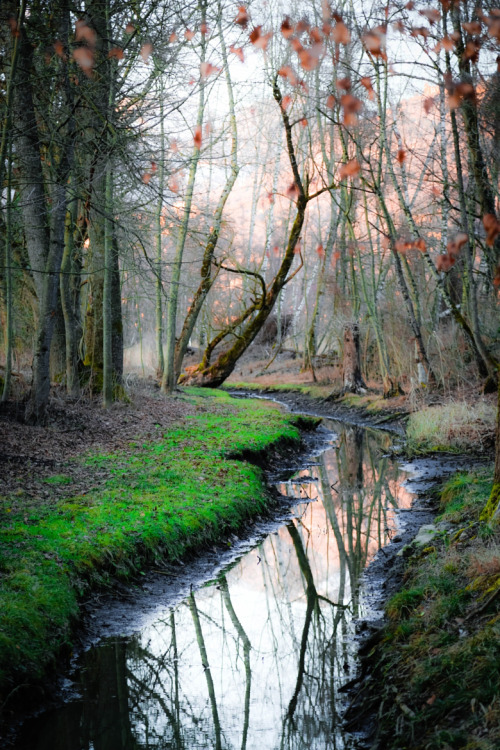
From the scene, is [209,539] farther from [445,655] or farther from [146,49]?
[146,49]

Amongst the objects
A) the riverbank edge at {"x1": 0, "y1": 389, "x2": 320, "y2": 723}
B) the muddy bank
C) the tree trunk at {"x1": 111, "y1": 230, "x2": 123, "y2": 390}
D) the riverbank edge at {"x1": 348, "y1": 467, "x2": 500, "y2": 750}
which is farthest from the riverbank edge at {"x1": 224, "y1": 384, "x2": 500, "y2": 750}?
the muddy bank

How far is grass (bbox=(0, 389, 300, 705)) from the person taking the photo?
13.7 ft

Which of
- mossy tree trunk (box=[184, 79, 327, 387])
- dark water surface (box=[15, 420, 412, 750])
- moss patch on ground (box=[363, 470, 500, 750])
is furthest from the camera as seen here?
mossy tree trunk (box=[184, 79, 327, 387])

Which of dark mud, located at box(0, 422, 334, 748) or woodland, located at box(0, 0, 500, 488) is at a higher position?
woodland, located at box(0, 0, 500, 488)

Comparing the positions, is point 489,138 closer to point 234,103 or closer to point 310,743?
point 234,103

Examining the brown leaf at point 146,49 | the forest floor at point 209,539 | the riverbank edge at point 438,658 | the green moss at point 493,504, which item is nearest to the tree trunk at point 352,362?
the forest floor at point 209,539

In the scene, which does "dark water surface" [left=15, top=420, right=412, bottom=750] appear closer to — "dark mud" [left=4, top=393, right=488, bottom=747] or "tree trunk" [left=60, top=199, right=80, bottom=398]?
"dark mud" [left=4, top=393, right=488, bottom=747]

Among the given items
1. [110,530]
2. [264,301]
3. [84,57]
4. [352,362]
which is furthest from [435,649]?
[352,362]

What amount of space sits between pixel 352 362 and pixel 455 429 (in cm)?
882

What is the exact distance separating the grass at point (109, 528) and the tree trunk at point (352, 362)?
10381 mm

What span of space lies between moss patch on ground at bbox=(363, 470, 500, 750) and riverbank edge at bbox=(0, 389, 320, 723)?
2131mm

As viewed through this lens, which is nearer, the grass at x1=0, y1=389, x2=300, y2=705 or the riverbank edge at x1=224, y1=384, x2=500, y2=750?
the riverbank edge at x1=224, y1=384, x2=500, y2=750

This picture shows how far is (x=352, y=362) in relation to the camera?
20719 mm

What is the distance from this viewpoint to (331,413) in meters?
20.1
